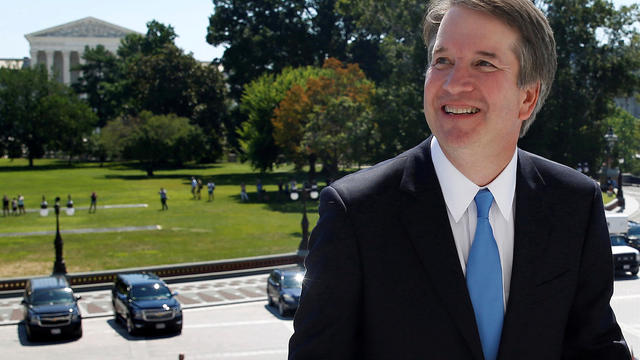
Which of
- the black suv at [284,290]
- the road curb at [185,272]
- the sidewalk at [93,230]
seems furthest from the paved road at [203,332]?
the sidewalk at [93,230]

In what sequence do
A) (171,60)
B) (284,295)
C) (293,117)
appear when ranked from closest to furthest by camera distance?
(284,295) < (293,117) < (171,60)

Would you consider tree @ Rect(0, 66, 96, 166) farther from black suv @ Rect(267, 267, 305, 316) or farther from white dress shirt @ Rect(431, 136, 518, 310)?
white dress shirt @ Rect(431, 136, 518, 310)

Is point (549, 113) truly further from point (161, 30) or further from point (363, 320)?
point (161, 30)

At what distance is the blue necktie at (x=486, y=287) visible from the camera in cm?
257

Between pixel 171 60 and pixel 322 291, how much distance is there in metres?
98.6

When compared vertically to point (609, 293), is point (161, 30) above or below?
above

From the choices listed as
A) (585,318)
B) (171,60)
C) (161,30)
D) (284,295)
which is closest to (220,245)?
(284,295)

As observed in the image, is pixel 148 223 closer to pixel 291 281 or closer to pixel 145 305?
pixel 291 281

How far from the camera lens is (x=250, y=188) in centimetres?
7238

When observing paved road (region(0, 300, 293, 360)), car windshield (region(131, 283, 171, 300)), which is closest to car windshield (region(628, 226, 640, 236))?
paved road (region(0, 300, 293, 360))

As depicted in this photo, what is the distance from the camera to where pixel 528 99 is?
2.76 meters

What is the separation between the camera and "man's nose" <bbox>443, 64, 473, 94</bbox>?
256 centimetres

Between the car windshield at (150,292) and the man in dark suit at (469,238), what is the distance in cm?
2244

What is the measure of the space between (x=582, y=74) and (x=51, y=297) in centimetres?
3435
